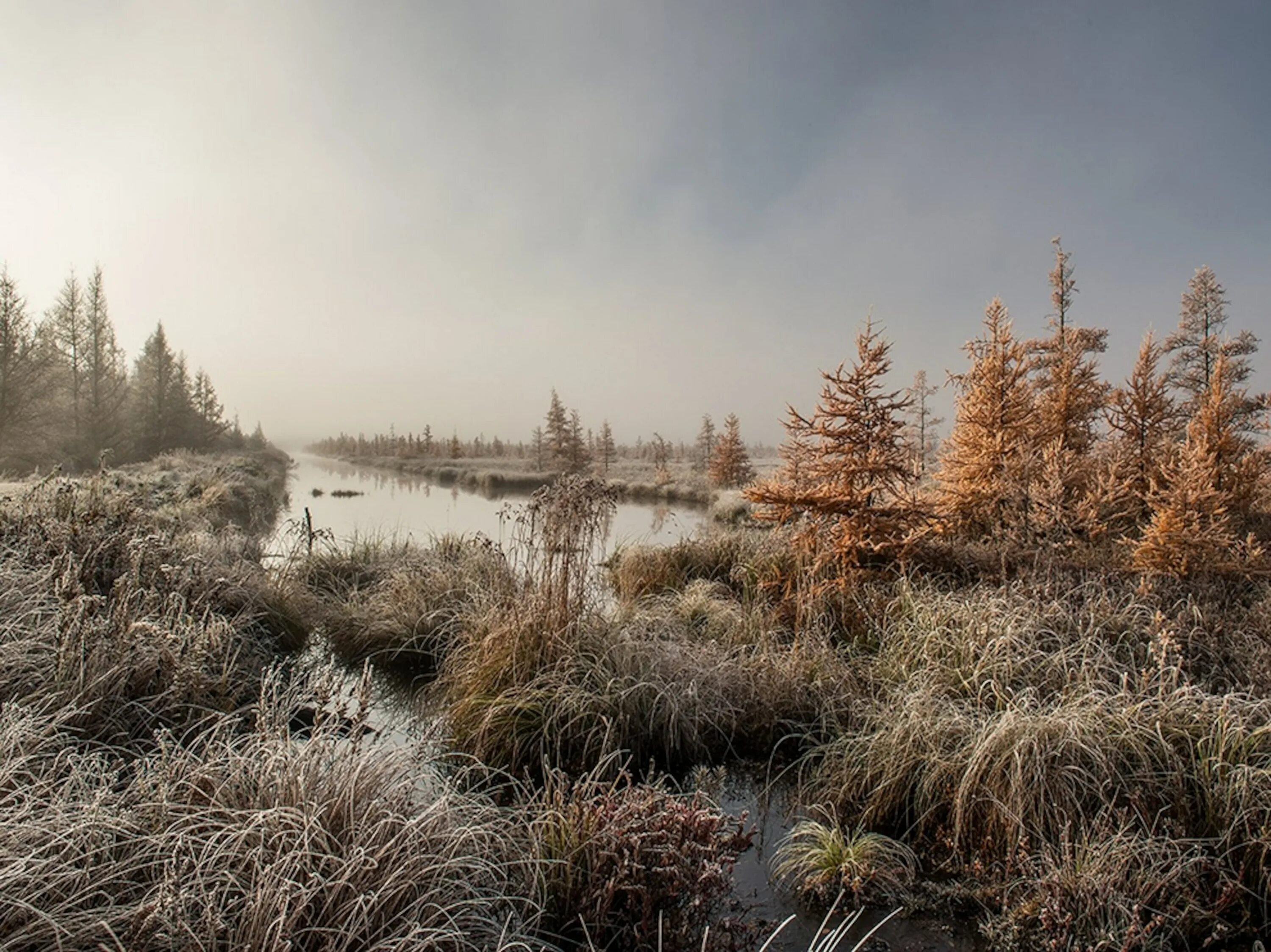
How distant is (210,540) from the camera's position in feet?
22.5

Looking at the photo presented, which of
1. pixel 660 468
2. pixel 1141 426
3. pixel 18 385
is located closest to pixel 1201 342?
pixel 1141 426

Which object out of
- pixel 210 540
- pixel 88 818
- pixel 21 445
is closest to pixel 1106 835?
pixel 88 818

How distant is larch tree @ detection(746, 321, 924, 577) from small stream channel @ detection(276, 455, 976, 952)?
2708 millimetres

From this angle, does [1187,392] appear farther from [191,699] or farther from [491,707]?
[191,699]

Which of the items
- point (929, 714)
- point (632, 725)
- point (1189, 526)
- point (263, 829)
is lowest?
point (632, 725)

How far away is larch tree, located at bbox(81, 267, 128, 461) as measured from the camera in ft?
77.7

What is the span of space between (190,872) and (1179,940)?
3.60 metres

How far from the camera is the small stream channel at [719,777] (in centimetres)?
251

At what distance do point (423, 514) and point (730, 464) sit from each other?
51.2ft

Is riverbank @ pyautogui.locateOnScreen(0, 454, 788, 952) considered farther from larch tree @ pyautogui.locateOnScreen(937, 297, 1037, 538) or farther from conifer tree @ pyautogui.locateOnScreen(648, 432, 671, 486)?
conifer tree @ pyautogui.locateOnScreen(648, 432, 671, 486)

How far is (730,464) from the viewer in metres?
29.8

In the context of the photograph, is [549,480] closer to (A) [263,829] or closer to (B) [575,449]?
(B) [575,449]

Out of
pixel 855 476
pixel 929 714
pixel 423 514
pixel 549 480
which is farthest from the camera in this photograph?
pixel 549 480

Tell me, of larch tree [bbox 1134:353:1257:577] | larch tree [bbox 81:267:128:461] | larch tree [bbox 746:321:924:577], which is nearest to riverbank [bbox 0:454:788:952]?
larch tree [bbox 746:321:924:577]
